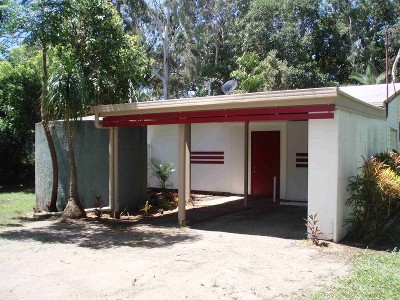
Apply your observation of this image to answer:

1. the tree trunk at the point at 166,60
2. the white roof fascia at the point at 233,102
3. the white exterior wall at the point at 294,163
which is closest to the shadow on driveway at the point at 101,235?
the white roof fascia at the point at 233,102

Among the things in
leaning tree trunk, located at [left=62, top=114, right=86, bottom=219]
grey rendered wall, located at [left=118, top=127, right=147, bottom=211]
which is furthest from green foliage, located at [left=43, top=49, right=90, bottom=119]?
grey rendered wall, located at [left=118, top=127, right=147, bottom=211]

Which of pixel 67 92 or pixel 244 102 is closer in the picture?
pixel 244 102

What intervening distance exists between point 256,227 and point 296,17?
20.3 meters

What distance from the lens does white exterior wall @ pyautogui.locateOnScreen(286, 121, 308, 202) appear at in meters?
13.3

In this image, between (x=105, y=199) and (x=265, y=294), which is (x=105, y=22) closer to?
(x=105, y=199)

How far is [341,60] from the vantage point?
2944 cm

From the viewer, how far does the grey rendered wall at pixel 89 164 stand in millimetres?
11805

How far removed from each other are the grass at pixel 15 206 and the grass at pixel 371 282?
7.79 m

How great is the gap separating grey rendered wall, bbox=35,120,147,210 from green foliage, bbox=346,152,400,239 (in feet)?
19.9

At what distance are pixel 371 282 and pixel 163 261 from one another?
3130mm

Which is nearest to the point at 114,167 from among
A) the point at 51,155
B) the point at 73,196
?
the point at 73,196

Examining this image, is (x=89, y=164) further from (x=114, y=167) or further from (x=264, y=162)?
(x=264, y=162)

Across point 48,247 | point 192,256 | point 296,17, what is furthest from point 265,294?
point 296,17

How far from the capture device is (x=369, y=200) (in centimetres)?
830
